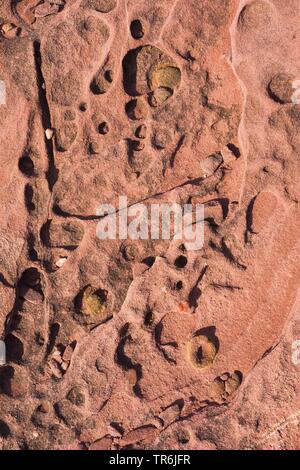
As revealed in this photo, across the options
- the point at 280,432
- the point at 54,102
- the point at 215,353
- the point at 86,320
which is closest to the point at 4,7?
the point at 54,102

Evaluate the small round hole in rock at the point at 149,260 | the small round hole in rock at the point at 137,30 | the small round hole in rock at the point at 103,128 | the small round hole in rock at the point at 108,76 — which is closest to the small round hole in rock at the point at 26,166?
the small round hole in rock at the point at 103,128

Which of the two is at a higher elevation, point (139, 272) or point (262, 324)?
point (139, 272)

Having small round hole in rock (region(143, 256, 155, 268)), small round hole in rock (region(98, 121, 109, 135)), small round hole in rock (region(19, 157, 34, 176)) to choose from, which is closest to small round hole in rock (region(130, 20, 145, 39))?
small round hole in rock (region(98, 121, 109, 135))

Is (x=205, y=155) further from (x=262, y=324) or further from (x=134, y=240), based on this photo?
(x=262, y=324)

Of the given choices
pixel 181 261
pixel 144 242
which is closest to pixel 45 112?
pixel 144 242

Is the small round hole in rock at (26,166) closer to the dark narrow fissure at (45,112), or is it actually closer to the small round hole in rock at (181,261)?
the dark narrow fissure at (45,112)
